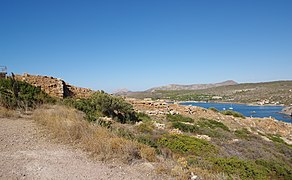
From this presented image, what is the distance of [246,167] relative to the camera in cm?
709

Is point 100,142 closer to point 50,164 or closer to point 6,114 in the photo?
point 50,164

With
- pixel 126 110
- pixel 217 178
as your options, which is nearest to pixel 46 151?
pixel 217 178

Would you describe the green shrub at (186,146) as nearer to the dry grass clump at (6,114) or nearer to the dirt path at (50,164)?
the dirt path at (50,164)

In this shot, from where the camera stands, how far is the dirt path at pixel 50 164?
4.11m

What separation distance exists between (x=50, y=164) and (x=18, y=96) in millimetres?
8321

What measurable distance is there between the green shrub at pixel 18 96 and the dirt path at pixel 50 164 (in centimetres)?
465

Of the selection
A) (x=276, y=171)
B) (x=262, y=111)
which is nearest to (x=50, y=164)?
(x=276, y=171)

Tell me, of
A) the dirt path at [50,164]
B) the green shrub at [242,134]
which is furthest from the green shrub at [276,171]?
the green shrub at [242,134]

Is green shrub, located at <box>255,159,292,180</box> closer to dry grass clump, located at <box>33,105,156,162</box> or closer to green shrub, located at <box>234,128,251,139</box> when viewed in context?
dry grass clump, located at <box>33,105,156,162</box>

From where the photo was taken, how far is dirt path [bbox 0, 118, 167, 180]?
4.11 m

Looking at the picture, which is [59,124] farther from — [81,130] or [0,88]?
[0,88]

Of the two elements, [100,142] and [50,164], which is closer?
[50,164]

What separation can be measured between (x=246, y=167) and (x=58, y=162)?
18.5ft

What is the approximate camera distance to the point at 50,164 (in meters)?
4.52
